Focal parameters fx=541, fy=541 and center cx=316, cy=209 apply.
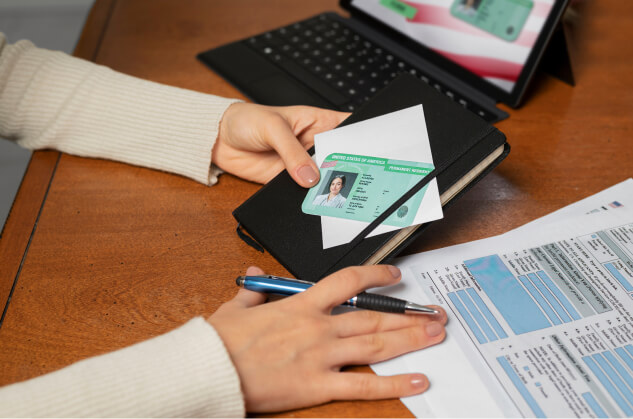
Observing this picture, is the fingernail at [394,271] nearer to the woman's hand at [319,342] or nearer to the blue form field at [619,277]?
the woman's hand at [319,342]

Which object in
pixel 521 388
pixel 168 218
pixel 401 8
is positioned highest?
pixel 401 8

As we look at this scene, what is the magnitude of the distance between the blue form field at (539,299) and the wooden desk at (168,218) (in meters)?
0.09

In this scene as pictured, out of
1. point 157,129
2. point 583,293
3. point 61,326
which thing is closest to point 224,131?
point 157,129

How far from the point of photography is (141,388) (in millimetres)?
476

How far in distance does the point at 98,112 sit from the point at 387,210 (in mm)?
478

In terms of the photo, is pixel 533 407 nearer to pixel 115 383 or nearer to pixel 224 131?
pixel 115 383

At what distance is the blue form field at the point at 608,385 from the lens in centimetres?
48

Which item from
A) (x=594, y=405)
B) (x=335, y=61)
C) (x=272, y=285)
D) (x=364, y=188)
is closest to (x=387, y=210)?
(x=364, y=188)

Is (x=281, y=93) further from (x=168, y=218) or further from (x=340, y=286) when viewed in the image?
(x=340, y=286)

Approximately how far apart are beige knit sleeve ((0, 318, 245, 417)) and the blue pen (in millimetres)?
90

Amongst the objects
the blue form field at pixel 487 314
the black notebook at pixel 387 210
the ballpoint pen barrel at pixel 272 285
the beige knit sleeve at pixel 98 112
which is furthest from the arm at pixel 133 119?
the blue form field at pixel 487 314

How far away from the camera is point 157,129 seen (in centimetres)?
78

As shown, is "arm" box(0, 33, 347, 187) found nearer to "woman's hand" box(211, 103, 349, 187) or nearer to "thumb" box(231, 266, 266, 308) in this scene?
"woman's hand" box(211, 103, 349, 187)

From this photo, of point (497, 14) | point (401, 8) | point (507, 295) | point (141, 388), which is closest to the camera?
point (141, 388)
